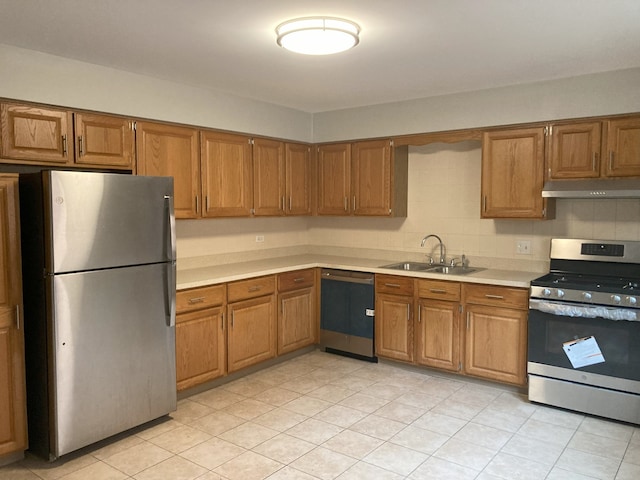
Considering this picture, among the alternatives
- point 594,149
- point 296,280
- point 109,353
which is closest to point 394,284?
point 296,280

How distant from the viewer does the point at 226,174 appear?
4.26 metres

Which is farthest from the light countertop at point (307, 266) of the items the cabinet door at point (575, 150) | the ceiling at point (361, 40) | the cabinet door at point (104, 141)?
the ceiling at point (361, 40)

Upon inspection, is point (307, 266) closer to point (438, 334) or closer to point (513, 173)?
point (438, 334)

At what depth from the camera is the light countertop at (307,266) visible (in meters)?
3.75

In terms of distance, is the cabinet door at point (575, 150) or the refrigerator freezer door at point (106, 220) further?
the cabinet door at point (575, 150)

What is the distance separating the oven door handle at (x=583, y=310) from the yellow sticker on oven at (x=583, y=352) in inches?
6.7

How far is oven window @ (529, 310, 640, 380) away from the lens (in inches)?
127

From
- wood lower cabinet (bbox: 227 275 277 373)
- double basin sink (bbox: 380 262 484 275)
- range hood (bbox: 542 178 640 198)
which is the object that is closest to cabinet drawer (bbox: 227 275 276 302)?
wood lower cabinet (bbox: 227 275 277 373)

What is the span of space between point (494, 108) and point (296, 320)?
2.43m

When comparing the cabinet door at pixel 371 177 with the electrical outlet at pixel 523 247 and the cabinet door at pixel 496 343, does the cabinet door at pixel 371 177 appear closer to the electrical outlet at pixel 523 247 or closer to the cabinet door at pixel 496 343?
the electrical outlet at pixel 523 247

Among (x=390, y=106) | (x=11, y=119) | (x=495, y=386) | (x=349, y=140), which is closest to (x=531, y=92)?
(x=390, y=106)

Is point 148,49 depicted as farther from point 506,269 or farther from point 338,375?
point 506,269

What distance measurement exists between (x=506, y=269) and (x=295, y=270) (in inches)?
71.1

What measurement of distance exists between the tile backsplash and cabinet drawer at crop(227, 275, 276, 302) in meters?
0.62
